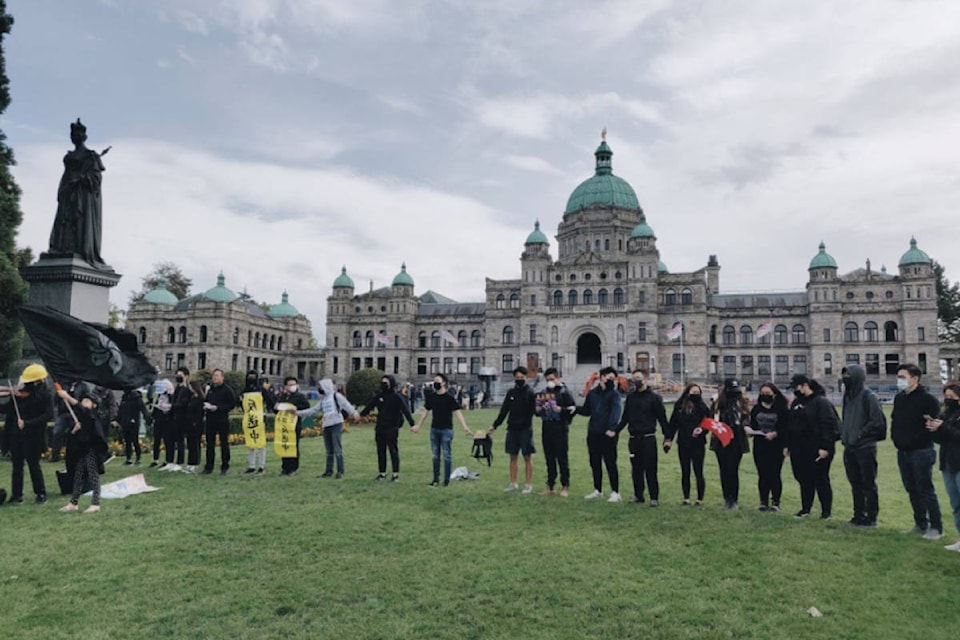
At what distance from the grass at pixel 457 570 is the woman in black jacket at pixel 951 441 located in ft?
2.14

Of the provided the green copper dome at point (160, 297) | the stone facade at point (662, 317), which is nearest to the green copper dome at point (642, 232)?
the stone facade at point (662, 317)

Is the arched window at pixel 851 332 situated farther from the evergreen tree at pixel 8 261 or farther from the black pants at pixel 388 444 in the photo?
the evergreen tree at pixel 8 261

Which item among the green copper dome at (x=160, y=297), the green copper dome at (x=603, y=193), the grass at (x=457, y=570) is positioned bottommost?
the grass at (x=457, y=570)

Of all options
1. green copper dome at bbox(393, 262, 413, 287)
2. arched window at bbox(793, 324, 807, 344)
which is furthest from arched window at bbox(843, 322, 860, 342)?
green copper dome at bbox(393, 262, 413, 287)

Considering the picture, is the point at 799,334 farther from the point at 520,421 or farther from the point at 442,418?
the point at 442,418

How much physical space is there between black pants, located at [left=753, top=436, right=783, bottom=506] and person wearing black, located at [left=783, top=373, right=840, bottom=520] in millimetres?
160

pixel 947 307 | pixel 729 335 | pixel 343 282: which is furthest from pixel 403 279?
pixel 947 307

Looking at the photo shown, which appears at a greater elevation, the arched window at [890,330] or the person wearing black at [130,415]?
the arched window at [890,330]

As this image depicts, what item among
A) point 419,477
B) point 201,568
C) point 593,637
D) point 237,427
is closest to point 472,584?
point 593,637

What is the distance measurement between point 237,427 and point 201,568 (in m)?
13.8

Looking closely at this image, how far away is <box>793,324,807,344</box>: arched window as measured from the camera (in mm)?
58656

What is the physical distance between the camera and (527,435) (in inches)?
415

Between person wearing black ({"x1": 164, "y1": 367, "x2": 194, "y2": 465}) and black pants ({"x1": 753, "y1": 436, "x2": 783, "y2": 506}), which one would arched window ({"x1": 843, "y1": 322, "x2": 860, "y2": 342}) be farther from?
person wearing black ({"x1": 164, "y1": 367, "x2": 194, "y2": 465})

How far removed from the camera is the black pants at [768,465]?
9.13 m
